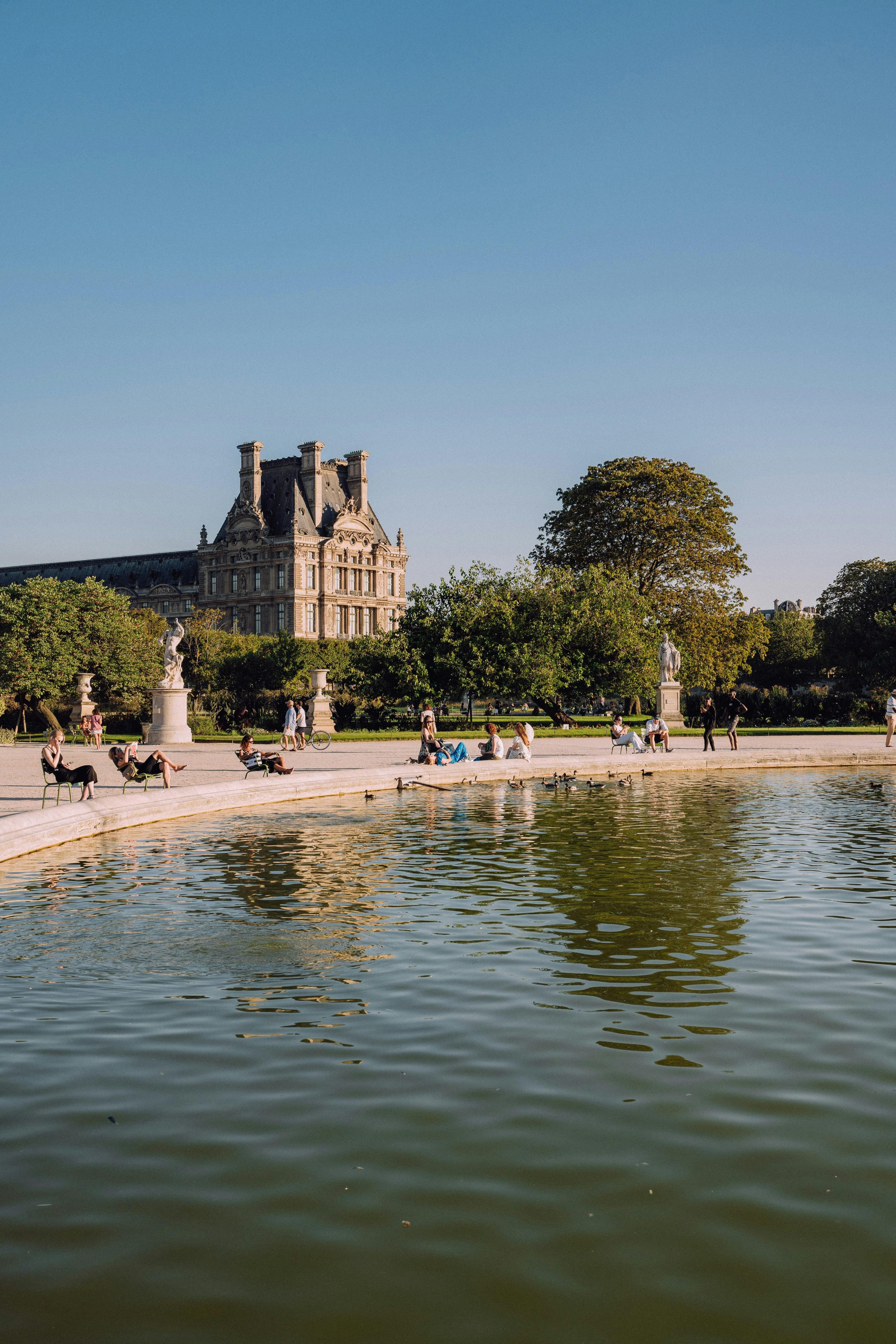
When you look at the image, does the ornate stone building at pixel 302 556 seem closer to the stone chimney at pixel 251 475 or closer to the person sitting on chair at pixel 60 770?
the stone chimney at pixel 251 475

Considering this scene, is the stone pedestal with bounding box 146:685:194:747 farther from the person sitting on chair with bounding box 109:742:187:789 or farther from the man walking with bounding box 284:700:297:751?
the person sitting on chair with bounding box 109:742:187:789

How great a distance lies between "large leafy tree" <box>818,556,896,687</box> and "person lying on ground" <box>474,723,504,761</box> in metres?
44.6

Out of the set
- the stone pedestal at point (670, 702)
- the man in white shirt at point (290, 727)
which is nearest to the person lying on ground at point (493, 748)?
the man in white shirt at point (290, 727)

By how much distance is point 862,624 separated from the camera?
73250 millimetres

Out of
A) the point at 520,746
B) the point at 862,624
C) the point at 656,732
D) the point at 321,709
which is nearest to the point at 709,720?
the point at 656,732

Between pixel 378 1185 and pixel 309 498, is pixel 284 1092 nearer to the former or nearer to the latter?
pixel 378 1185

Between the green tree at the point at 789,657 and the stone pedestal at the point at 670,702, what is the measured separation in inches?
1929

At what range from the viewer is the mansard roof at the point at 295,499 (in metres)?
133

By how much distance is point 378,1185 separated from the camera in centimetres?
496

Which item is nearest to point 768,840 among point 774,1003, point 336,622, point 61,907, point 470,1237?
point 774,1003

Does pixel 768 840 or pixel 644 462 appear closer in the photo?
pixel 768 840

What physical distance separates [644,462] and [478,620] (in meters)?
17.2

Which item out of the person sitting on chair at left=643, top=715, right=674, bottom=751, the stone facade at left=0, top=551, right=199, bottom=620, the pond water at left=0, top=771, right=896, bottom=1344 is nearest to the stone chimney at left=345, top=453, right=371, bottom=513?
the stone facade at left=0, top=551, right=199, bottom=620

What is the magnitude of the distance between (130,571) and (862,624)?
10744cm
